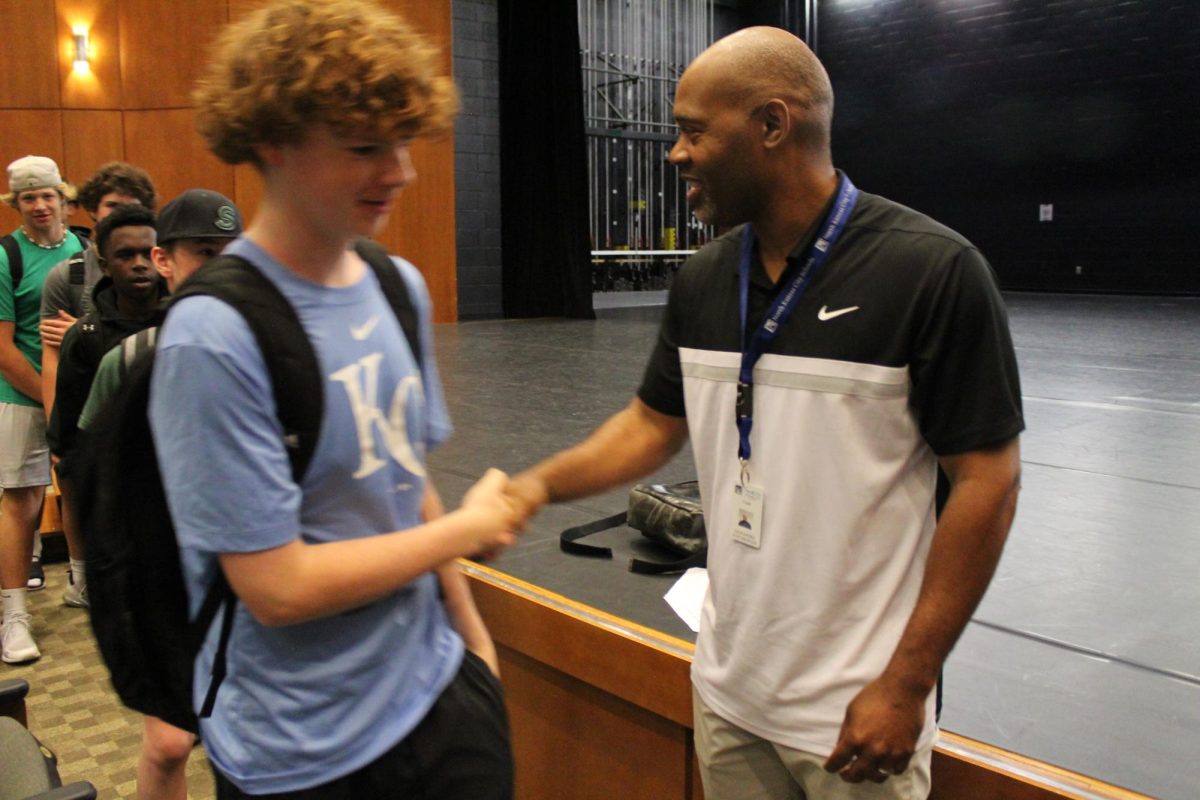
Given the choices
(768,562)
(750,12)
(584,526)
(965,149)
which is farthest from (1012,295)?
(768,562)

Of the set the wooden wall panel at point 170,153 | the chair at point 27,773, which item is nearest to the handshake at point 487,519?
the chair at point 27,773

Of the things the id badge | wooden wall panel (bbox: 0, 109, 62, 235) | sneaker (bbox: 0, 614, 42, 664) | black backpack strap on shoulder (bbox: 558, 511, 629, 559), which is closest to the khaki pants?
the id badge

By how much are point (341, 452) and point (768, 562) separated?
552mm

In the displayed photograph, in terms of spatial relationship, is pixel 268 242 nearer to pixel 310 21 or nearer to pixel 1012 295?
pixel 310 21

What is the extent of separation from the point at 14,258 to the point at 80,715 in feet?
4.75

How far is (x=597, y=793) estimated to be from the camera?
80.7 inches

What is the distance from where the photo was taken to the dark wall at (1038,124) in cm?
1215

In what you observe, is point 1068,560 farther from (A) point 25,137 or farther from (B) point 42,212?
(A) point 25,137

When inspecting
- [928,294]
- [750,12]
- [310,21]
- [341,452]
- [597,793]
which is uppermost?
[750,12]

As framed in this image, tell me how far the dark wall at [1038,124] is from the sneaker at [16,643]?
13.0 meters

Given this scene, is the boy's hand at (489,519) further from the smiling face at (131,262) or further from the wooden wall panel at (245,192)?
the wooden wall panel at (245,192)

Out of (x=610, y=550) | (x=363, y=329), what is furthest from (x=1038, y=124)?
(x=363, y=329)

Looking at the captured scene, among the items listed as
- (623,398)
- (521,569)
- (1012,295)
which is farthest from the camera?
(1012,295)

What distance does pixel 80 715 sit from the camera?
276 centimetres
